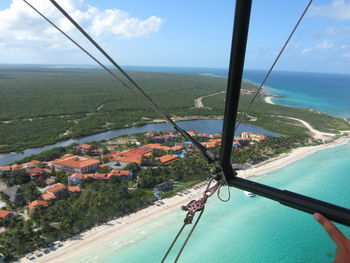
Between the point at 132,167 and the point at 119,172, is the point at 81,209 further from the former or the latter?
the point at 132,167

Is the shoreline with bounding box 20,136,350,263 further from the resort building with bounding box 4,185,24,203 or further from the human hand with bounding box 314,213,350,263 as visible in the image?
the human hand with bounding box 314,213,350,263

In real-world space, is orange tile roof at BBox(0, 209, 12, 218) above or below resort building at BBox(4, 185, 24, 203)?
above

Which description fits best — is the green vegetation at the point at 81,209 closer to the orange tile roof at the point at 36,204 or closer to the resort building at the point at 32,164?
the orange tile roof at the point at 36,204

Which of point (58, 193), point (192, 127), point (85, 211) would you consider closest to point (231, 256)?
point (85, 211)

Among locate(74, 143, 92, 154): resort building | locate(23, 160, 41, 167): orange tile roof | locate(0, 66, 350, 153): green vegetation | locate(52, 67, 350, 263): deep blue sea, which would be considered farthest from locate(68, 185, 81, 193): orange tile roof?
→ locate(0, 66, 350, 153): green vegetation

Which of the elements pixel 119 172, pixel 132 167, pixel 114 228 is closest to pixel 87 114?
pixel 132 167

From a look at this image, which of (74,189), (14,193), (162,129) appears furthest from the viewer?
(162,129)

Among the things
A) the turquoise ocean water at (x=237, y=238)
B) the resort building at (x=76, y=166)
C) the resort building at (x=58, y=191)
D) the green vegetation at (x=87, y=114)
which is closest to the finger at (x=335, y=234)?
the turquoise ocean water at (x=237, y=238)
